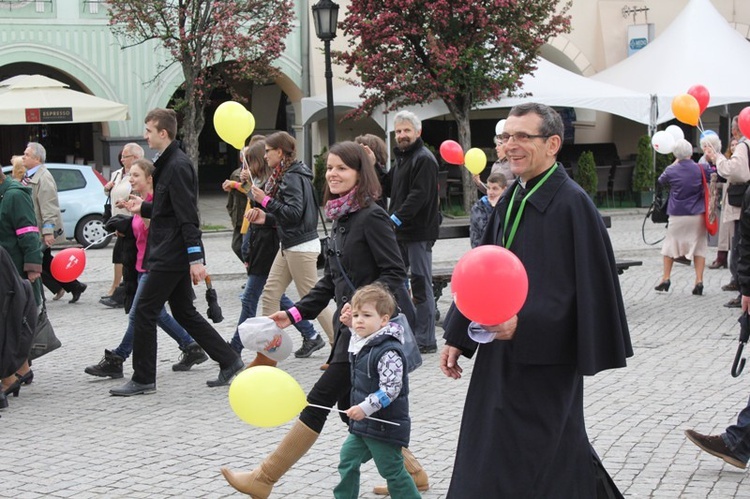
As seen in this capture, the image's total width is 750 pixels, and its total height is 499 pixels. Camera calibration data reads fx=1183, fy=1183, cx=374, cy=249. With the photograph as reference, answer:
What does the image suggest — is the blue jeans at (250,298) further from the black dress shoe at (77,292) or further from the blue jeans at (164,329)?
the black dress shoe at (77,292)

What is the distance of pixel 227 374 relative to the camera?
28.4 ft

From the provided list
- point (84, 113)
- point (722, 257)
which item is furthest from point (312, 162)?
point (722, 257)

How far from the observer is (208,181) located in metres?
32.9

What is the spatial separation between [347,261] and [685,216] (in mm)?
8333

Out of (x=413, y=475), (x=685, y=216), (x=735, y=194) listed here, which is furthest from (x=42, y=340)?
(x=735, y=194)

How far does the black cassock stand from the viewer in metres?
4.25

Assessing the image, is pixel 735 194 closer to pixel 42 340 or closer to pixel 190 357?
pixel 190 357

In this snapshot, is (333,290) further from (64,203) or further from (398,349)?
(64,203)

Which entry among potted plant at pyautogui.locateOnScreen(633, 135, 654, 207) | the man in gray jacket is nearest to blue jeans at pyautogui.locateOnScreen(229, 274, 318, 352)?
the man in gray jacket

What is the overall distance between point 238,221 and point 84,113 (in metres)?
11.7

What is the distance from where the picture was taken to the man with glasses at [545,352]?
4.25 m

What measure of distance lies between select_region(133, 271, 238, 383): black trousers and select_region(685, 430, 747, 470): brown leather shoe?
145 inches

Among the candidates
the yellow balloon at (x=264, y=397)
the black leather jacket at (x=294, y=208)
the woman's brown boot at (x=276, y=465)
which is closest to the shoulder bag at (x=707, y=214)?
the black leather jacket at (x=294, y=208)

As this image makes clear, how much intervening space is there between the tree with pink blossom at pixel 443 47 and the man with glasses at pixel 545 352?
719 inches
